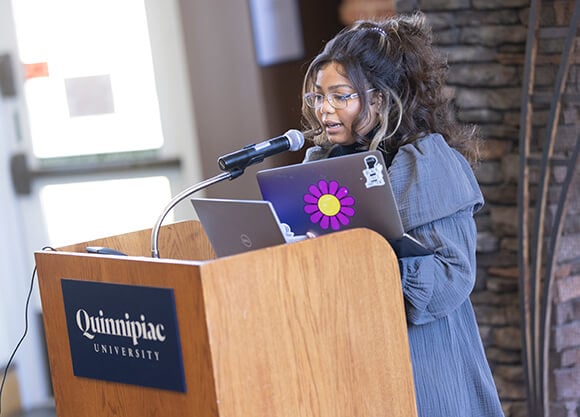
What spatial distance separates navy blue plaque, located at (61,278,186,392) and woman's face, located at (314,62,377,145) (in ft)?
1.89

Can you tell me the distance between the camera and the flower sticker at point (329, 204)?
1.57 meters

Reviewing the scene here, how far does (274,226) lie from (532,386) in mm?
1475

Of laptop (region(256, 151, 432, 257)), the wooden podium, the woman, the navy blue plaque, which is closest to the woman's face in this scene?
the woman

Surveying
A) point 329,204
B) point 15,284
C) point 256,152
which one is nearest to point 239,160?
point 256,152

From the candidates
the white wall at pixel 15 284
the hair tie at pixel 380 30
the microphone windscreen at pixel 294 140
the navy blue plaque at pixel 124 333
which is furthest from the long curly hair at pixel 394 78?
the white wall at pixel 15 284

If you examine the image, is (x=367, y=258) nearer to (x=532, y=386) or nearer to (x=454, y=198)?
(x=454, y=198)

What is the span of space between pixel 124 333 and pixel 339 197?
42 centimetres

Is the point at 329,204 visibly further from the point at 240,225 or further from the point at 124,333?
the point at 124,333

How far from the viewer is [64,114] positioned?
3.79 metres

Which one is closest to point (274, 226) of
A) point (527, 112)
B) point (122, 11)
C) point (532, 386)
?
point (527, 112)

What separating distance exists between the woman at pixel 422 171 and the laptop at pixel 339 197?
2.9 inches

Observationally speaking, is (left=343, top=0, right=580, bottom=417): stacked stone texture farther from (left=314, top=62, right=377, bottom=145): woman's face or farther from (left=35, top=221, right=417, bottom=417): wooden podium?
(left=35, top=221, right=417, bottom=417): wooden podium

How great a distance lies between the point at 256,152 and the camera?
162cm

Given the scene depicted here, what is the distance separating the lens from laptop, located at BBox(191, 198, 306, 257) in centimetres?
147
